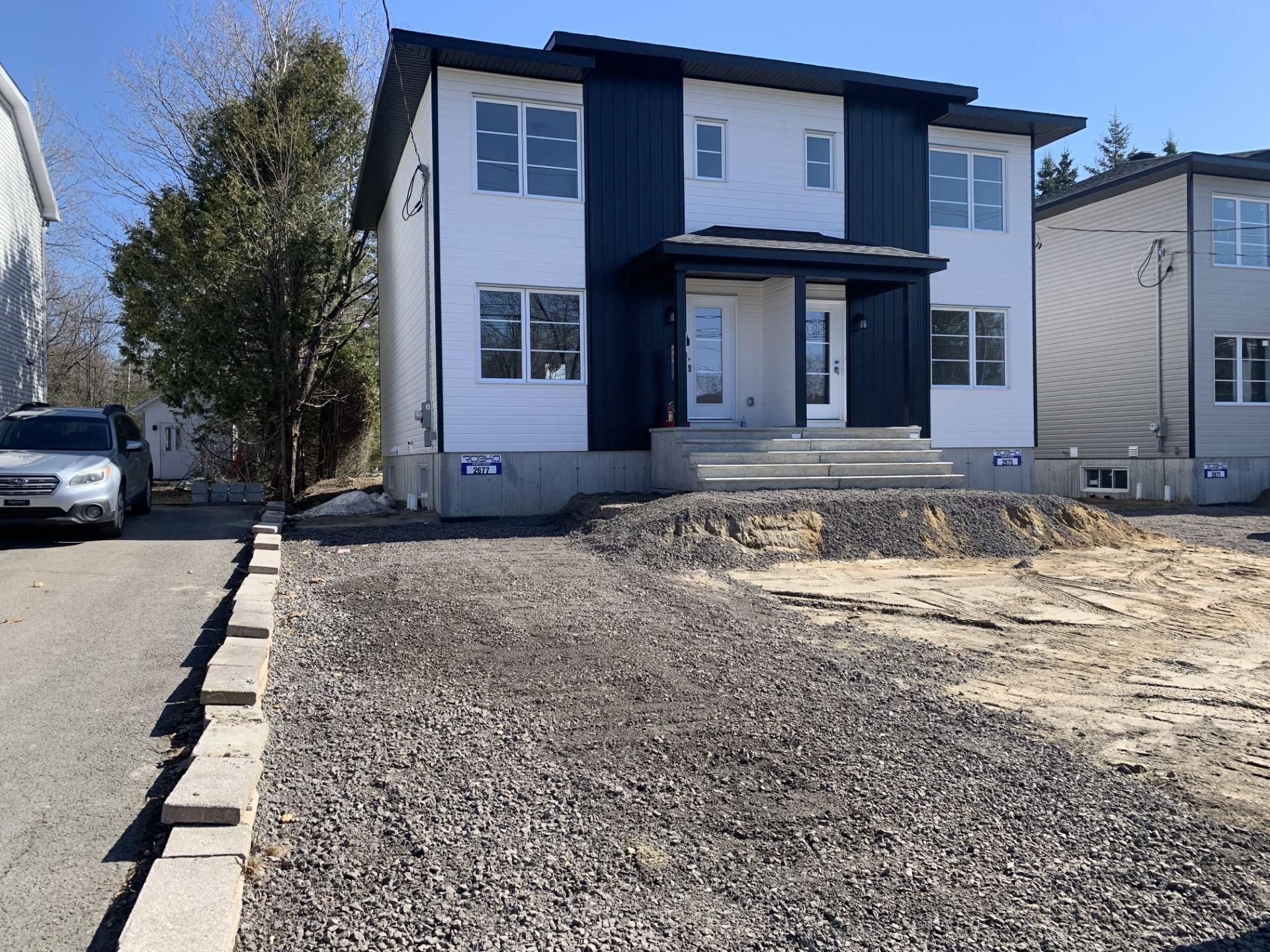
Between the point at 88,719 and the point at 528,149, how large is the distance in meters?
11.6

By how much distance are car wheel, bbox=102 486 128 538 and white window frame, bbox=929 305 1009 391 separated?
43.5 ft

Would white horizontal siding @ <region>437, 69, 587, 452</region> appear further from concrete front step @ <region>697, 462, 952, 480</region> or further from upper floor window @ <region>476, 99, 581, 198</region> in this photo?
concrete front step @ <region>697, 462, 952, 480</region>

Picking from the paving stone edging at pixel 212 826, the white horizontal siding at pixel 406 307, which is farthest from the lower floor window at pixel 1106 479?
the paving stone edging at pixel 212 826

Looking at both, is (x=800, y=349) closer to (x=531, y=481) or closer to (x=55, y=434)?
(x=531, y=481)

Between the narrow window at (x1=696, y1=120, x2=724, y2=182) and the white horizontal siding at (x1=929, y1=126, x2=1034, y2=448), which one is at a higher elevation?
the narrow window at (x1=696, y1=120, x2=724, y2=182)

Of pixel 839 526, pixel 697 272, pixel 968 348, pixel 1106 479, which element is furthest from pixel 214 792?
pixel 1106 479

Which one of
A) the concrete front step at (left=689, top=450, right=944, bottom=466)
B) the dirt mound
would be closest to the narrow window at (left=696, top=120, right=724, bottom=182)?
the concrete front step at (left=689, top=450, right=944, bottom=466)

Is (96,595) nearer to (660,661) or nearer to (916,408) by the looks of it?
(660,661)

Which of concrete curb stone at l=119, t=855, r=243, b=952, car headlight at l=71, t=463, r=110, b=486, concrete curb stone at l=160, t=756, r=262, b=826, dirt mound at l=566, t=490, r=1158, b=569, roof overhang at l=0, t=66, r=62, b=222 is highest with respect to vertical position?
roof overhang at l=0, t=66, r=62, b=222

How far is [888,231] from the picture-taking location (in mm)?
16562

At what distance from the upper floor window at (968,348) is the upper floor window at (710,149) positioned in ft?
16.1

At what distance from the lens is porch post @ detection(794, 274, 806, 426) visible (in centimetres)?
1452

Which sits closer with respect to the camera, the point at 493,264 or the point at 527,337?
the point at 493,264

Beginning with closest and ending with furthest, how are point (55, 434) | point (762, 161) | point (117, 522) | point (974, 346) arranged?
point (117, 522) < point (55, 434) < point (762, 161) < point (974, 346)
